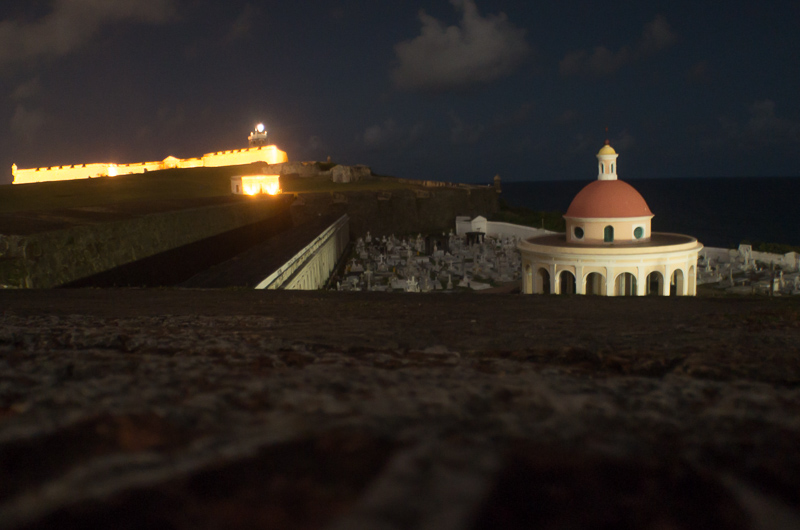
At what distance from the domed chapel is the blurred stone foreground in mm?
13187

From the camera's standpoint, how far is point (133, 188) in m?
33.9

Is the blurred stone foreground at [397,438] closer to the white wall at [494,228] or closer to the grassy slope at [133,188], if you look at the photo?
the grassy slope at [133,188]

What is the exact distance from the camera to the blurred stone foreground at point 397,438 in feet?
2.33

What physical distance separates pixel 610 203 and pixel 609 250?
1639mm

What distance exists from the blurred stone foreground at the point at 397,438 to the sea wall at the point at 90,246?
3.50m

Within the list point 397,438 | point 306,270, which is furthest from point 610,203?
point 397,438

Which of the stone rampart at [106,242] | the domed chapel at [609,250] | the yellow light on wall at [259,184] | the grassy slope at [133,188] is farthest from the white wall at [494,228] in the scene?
the stone rampart at [106,242]

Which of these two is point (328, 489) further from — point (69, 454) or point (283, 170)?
point (283, 170)

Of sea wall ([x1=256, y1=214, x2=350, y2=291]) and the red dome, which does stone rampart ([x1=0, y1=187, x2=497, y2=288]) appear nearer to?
sea wall ([x1=256, y1=214, x2=350, y2=291])

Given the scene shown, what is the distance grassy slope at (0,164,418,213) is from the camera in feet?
74.3

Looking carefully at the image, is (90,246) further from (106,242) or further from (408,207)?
(408,207)

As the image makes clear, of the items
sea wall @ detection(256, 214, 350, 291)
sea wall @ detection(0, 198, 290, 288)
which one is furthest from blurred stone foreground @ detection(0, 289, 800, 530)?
sea wall @ detection(256, 214, 350, 291)

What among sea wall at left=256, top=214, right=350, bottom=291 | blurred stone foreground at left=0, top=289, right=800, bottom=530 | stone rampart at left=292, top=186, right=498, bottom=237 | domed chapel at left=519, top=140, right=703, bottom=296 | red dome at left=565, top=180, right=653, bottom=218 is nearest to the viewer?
blurred stone foreground at left=0, top=289, right=800, bottom=530

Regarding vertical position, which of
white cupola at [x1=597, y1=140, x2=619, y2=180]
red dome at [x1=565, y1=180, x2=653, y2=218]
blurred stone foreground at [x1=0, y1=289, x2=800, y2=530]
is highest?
white cupola at [x1=597, y1=140, x2=619, y2=180]
